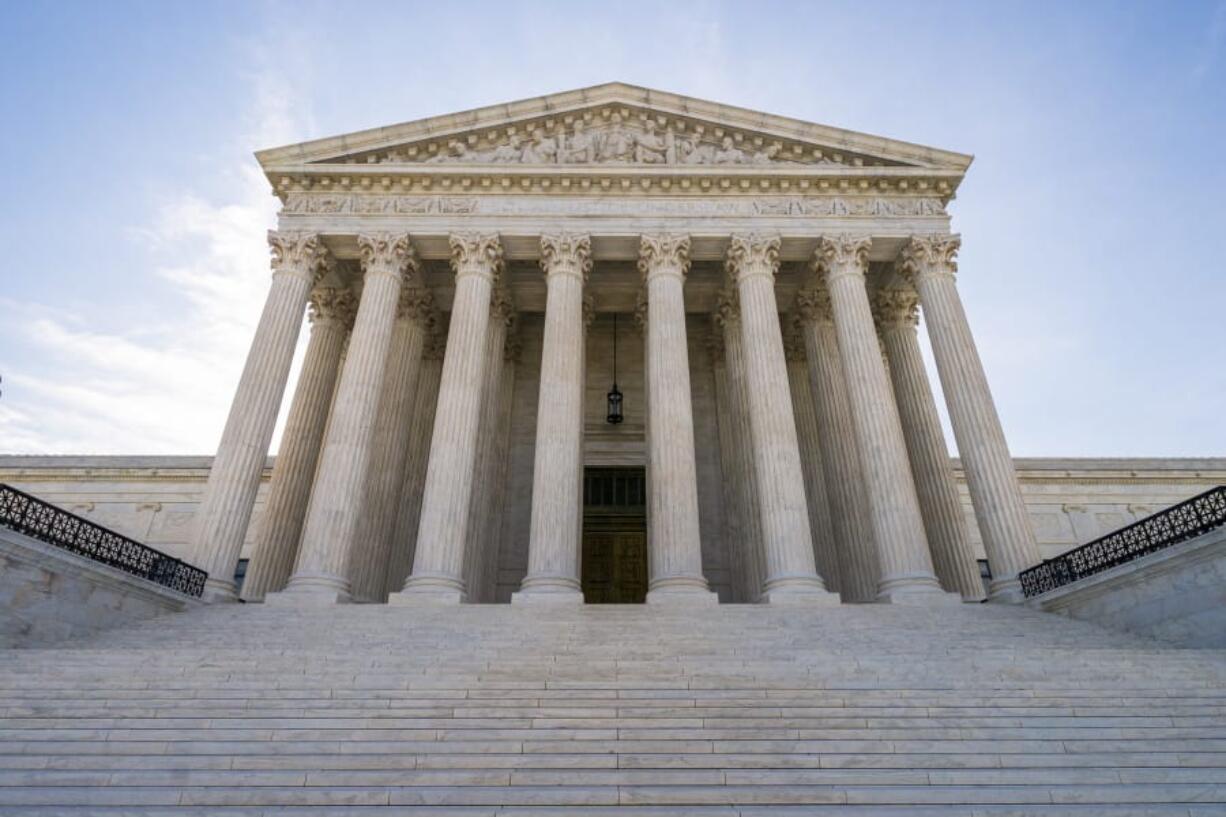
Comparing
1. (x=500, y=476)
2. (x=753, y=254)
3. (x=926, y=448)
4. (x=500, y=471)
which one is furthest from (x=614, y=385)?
(x=926, y=448)

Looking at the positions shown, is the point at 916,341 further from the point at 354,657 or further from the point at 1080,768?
the point at 354,657

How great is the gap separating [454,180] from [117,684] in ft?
53.2

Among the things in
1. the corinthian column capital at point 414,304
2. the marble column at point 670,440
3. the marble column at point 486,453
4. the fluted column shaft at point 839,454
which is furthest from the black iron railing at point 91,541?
the fluted column shaft at point 839,454

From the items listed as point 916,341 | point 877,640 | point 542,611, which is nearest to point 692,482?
point 542,611

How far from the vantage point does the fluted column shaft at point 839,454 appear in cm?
1981

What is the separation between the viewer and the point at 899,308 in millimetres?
23078

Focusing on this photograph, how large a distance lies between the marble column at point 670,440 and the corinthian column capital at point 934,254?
22.8 ft

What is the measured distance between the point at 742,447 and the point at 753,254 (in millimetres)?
6042

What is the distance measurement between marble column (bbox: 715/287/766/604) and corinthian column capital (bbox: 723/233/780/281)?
1.60 m

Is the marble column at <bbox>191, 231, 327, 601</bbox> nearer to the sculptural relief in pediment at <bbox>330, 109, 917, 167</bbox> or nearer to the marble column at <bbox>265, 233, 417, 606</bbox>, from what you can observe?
the marble column at <bbox>265, 233, 417, 606</bbox>

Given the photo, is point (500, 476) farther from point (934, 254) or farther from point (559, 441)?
point (934, 254)

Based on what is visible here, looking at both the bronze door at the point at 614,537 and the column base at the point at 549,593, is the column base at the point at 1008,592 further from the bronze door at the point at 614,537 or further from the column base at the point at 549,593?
the bronze door at the point at 614,537

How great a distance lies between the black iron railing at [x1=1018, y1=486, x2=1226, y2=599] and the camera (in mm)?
11836

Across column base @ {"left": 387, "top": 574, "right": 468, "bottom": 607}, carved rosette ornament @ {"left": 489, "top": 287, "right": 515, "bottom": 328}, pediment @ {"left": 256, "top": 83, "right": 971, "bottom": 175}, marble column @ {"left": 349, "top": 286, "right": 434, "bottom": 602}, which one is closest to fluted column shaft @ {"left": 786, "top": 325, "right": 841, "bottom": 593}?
pediment @ {"left": 256, "top": 83, "right": 971, "bottom": 175}
